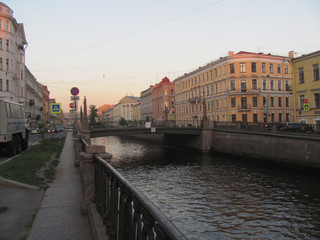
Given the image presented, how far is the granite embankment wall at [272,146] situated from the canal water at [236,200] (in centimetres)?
146

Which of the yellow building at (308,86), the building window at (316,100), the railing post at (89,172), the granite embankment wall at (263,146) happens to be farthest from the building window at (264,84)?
the railing post at (89,172)

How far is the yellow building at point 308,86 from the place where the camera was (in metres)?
29.3

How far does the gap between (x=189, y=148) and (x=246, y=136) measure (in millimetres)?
11637

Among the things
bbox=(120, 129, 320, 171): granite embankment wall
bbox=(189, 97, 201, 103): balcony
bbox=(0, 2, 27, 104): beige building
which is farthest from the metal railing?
bbox=(189, 97, 201, 103): balcony

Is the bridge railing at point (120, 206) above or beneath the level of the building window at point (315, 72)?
beneath

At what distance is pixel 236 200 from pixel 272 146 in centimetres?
1233

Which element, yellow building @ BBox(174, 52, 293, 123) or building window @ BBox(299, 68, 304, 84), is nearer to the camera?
building window @ BBox(299, 68, 304, 84)

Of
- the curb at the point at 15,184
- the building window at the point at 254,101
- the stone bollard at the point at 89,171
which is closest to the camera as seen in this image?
the stone bollard at the point at 89,171

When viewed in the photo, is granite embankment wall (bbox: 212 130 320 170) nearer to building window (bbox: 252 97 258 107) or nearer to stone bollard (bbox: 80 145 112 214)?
building window (bbox: 252 97 258 107)

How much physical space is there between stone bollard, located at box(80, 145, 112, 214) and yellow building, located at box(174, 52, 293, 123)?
42647mm

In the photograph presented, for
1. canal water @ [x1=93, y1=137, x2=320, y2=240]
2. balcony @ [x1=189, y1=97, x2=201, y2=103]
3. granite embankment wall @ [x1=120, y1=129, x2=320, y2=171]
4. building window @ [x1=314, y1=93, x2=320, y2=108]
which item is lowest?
canal water @ [x1=93, y1=137, x2=320, y2=240]

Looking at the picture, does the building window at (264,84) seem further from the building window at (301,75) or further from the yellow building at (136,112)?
the yellow building at (136,112)

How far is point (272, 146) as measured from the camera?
24125 mm

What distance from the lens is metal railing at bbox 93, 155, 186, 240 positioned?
1.89 meters
